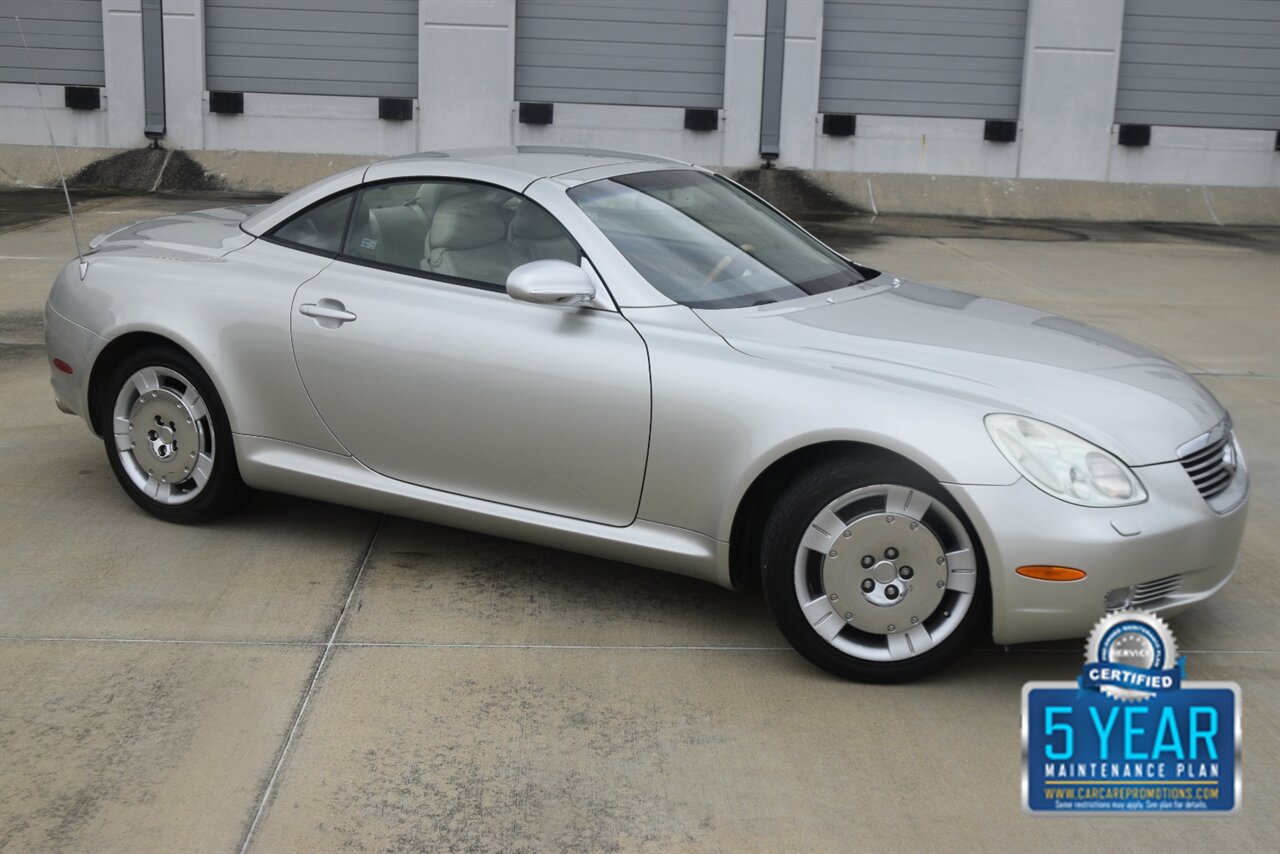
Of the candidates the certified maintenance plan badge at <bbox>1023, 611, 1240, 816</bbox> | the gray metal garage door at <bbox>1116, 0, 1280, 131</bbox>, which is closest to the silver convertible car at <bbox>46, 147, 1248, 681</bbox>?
the certified maintenance plan badge at <bbox>1023, 611, 1240, 816</bbox>

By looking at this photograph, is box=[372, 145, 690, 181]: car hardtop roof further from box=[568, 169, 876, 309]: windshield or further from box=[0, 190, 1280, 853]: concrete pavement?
box=[0, 190, 1280, 853]: concrete pavement

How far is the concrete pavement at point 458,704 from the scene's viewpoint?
3400 millimetres

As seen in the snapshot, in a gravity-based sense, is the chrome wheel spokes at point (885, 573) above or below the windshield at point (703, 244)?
below

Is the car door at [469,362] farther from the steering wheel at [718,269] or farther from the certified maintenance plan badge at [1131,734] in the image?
the certified maintenance plan badge at [1131,734]

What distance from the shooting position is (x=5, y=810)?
3.39 meters

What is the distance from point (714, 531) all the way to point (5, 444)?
12.1ft

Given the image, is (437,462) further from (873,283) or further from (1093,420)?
(1093,420)

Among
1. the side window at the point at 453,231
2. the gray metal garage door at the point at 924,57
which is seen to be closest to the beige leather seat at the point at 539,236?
the side window at the point at 453,231

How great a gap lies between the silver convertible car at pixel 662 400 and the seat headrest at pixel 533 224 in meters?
0.01

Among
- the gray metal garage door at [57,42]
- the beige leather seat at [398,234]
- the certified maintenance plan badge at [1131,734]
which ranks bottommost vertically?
the certified maintenance plan badge at [1131,734]

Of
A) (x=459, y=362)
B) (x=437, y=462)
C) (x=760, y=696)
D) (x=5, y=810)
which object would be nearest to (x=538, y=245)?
(x=459, y=362)

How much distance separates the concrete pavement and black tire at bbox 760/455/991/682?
0.10m

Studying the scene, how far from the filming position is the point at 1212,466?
425cm

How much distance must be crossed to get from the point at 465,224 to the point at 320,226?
2.02 feet
